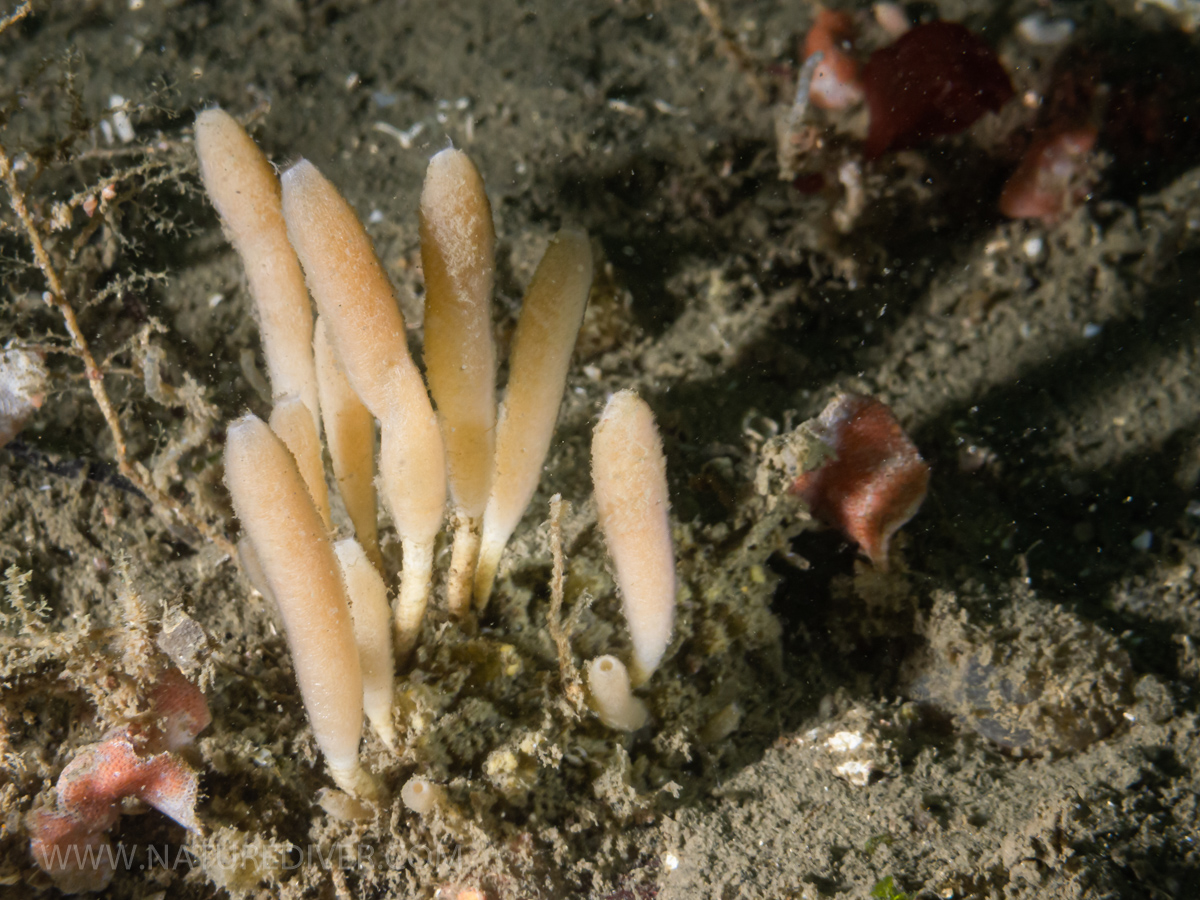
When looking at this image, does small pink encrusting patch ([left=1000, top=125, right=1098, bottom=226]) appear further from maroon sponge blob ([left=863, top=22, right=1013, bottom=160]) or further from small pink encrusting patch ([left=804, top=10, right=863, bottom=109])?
small pink encrusting patch ([left=804, top=10, right=863, bottom=109])

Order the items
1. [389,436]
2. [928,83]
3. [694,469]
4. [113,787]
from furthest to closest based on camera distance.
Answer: [928,83]
[694,469]
[113,787]
[389,436]

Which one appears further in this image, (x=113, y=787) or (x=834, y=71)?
(x=834, y=71)

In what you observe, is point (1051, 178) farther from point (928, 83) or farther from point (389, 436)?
point (389, 436)

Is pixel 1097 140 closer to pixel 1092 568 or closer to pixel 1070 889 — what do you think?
pixel 1092 568

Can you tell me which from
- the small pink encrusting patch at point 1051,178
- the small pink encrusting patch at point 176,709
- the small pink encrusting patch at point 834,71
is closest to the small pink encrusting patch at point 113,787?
the small pink encrusting patch at point 176,709

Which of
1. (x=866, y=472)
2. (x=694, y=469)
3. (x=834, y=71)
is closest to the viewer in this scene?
(x=866, y=472)

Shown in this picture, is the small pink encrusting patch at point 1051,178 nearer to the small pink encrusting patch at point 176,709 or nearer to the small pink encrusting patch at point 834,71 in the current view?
the small pink encrusting patch at point 834,71

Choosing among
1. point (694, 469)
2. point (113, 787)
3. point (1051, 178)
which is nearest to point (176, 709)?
point (113, 787)
